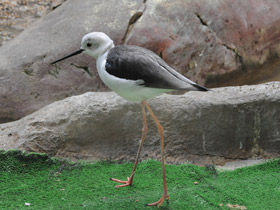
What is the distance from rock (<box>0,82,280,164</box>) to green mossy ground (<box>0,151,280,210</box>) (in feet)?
0.48

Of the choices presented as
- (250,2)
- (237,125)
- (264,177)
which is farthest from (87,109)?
(250,2)

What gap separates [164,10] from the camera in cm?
369

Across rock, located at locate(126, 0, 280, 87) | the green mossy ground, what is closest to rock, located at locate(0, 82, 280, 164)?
the green mossy ground

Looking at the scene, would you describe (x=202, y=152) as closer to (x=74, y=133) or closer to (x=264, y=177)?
(x=264, y=177)

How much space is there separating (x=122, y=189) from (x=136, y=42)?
1.60 metres

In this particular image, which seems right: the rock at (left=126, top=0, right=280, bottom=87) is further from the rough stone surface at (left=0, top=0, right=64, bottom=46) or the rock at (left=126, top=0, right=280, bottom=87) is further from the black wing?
the black wing

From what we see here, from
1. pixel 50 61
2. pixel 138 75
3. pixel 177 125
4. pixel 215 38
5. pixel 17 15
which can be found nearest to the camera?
pixel 138 75

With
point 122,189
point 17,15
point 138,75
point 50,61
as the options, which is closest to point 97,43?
point 138,75

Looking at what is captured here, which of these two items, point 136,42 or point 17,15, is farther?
point 17,15

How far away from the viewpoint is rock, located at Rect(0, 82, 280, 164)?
106 inches

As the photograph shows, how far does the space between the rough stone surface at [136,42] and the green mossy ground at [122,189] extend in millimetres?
1041

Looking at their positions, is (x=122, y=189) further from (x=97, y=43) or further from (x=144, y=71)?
(x=97, y=43)

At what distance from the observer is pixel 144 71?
203cm

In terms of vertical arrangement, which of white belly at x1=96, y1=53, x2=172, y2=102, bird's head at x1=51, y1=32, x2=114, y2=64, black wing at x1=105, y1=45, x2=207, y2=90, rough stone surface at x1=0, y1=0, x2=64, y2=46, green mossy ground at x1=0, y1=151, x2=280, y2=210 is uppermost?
bird's head at x1=51, y1=32, x2=114, y2=64
